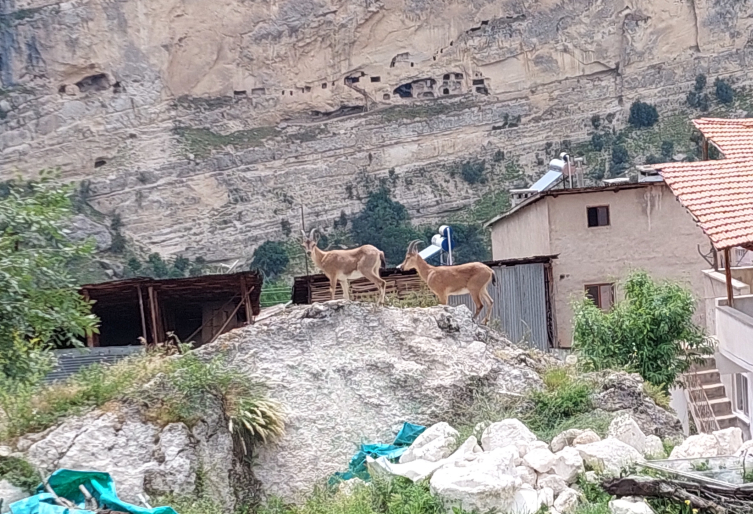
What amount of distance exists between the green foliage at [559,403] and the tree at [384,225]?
57.7 metres

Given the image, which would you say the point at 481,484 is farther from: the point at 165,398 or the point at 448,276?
the point at 448,276

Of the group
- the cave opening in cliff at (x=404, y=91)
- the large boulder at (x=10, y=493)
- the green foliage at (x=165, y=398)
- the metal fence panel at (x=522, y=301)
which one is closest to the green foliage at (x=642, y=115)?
the cave opening in cliff at (x=404, y=91)

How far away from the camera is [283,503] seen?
1119cm

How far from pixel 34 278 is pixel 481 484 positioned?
188 inches

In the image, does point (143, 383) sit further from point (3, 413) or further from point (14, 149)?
point (14, 149)

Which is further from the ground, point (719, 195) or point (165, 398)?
point (719, 195)

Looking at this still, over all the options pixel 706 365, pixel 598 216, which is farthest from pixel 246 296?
pixel 598 216

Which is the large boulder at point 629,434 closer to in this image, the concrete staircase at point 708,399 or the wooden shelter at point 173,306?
the concrete staircase at point 708,399

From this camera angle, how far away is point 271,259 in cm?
7169

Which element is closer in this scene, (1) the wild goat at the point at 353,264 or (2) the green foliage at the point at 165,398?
(2) the green foliage at the point at 165,398

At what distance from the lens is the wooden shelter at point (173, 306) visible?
19.3 metres

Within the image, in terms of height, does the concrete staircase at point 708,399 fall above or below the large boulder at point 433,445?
below

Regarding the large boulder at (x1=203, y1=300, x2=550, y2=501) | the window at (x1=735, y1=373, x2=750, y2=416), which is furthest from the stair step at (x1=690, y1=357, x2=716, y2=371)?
the large boulder at (x1=203, y1=300, x2=550, y2=501)

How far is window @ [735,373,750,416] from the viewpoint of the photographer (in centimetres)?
1781
